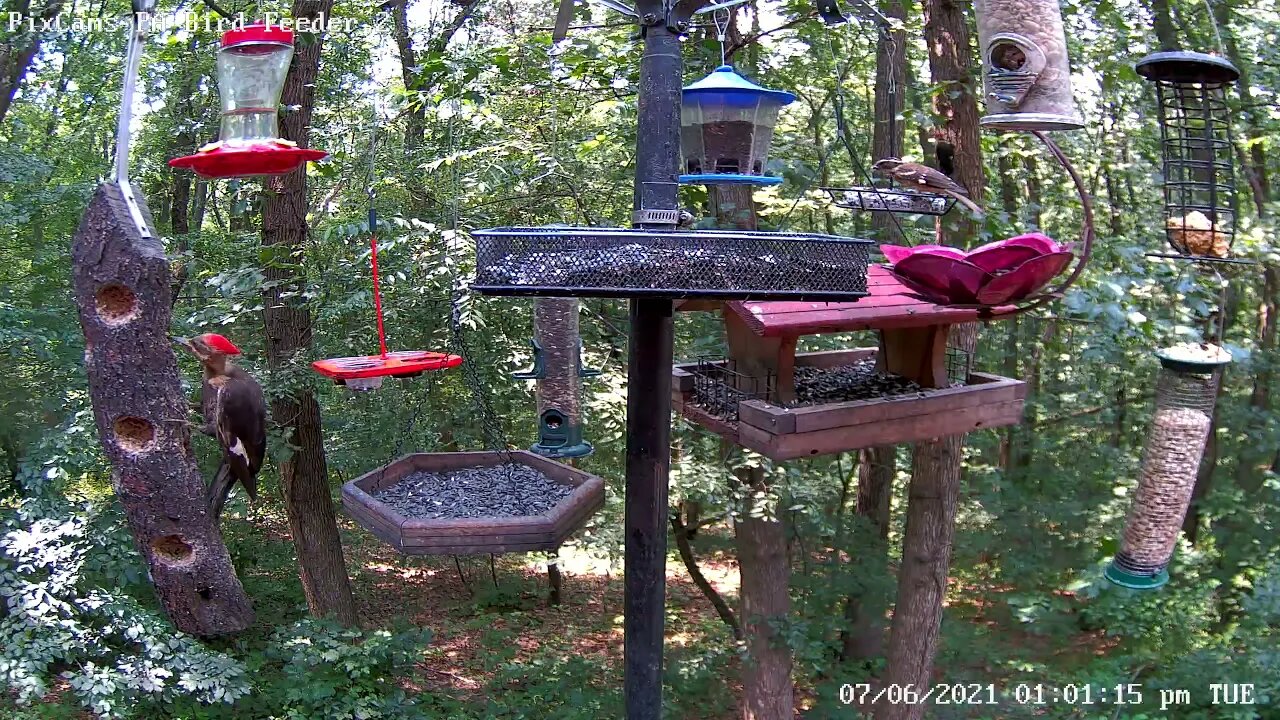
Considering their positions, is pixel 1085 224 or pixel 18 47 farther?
pixel 18 47

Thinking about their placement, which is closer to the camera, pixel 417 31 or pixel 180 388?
pixel 180 388

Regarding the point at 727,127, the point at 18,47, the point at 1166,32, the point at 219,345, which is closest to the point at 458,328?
the point at 219,345

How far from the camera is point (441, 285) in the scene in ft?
17.5

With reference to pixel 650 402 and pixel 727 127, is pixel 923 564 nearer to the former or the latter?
pixel 727 127

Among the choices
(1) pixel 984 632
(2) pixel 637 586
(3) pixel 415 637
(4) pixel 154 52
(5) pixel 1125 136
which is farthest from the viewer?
(1) pixel 984 632

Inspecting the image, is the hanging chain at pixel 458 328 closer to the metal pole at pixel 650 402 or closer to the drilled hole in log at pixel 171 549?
the drilled hole in log at pixel 171 549

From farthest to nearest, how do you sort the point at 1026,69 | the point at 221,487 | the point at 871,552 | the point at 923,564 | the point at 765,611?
the point at 871,552 < the point at 765,611 < the point at 923,564 < the point at 221,487 < the point at 1026,69

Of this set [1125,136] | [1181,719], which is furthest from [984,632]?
[1125,136]

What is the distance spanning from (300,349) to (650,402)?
391 cm

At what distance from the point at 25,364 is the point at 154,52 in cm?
277

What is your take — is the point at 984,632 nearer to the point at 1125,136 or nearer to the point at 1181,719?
the point at 1181,719

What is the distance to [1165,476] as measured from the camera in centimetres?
307

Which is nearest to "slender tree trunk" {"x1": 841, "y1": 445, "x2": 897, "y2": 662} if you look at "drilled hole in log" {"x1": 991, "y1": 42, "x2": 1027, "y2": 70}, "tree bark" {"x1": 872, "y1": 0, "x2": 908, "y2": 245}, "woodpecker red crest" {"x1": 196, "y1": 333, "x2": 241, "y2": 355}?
"tree bark" {"x1": 872, "y1": 0, "x2": 908, "y2": 245}

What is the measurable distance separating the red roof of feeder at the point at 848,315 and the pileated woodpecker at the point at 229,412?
1.98m
